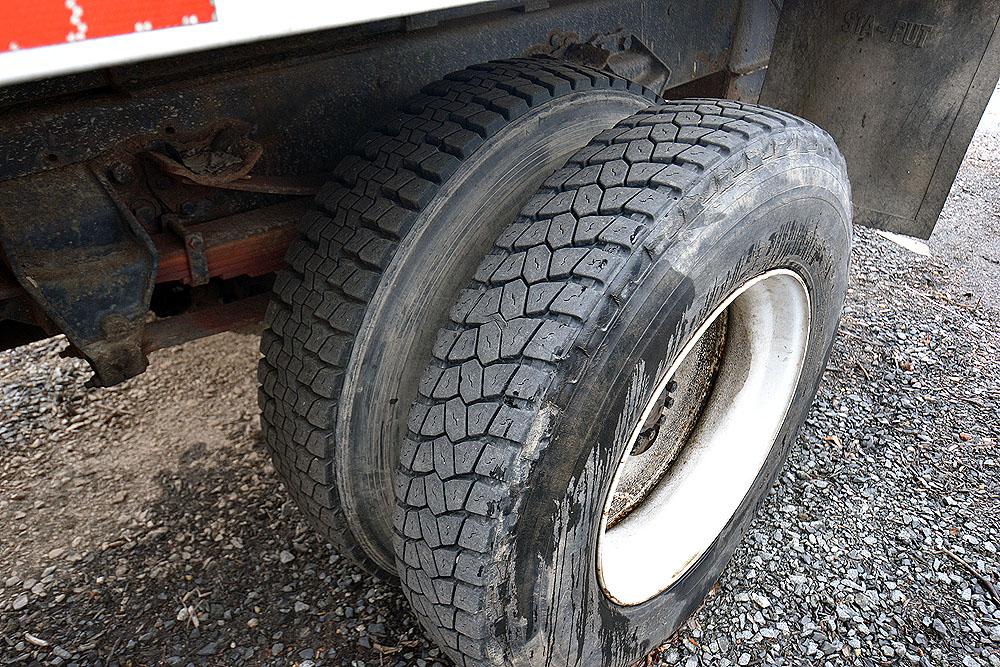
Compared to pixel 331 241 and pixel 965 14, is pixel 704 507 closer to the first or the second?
pixel 331 241

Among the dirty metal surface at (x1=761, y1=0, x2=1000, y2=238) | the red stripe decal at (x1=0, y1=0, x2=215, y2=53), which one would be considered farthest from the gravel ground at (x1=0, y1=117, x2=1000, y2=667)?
the red stripe decal at (x1=0, y1=0, x2=215, y2=53)

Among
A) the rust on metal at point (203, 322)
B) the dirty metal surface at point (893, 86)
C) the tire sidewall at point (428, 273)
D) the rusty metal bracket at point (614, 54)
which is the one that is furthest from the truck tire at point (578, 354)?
the dirty metal surface at point (893, 86)

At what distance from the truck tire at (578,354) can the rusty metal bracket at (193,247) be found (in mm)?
539

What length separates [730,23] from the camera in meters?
2.67

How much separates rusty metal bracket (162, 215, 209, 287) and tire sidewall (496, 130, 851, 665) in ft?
2.63

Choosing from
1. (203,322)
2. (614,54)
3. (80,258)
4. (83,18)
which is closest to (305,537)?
(203,322)

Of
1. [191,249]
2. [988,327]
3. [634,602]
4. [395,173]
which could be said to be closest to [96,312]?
[191,249]

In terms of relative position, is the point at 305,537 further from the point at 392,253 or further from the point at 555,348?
the point at 555,348

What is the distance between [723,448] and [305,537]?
4.09 ft

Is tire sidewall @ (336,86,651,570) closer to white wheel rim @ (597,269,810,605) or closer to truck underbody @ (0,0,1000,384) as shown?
truck underbody @ (0,0,1000,384)

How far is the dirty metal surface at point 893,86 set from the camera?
2643 mm

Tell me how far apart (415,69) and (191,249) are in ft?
2.25

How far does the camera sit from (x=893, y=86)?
2830mm

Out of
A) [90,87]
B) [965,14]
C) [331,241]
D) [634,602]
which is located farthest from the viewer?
[965,14]
